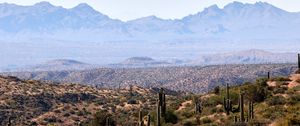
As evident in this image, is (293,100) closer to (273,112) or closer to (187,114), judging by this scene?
(273,112)

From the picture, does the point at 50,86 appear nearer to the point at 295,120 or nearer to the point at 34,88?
the point at 34,88

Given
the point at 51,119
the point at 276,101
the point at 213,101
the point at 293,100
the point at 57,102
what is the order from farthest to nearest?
the point at 57,102 < the point at 51,119 < the point at 213,101 < the point at 276,101 < the point at 293,100

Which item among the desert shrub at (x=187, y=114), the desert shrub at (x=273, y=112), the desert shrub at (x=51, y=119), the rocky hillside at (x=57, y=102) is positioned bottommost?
the desert shrub at (x=51, y=119)

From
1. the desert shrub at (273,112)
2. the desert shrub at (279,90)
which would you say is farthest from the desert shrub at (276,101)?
the desert shrub at (279,90)

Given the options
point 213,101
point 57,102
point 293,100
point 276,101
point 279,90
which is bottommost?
point 57,102

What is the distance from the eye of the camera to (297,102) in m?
39.8

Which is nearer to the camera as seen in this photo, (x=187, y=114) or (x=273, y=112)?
(x=273, y=112)

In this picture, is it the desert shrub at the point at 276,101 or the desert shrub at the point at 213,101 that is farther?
the desert shrub at the point at 213,101

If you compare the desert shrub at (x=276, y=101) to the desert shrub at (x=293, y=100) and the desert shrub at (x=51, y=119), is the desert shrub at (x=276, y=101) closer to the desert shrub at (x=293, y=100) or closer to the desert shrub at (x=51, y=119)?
the desert shrub at (x=293, y=100)

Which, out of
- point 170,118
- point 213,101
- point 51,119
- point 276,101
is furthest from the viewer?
point 51,119

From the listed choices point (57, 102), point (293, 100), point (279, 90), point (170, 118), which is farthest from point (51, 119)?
point (293, 100)

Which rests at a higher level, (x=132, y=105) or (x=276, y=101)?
(x=276, y=101)

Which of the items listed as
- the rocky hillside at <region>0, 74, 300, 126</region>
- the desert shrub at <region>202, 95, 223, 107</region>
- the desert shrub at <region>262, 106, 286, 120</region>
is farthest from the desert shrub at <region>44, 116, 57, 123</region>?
the desert shrub at <region>262, 106, 286, 120</region>

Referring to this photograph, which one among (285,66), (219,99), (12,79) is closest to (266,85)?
(219,99)
